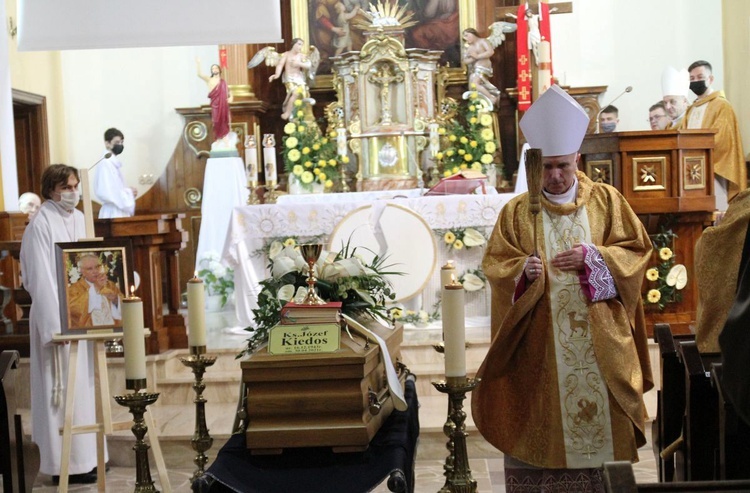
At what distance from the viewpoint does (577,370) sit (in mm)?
3535

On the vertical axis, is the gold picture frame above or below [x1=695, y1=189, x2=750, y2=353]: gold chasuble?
above

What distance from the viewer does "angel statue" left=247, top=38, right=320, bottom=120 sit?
1037 centimetres

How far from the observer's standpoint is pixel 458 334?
7.80 feet

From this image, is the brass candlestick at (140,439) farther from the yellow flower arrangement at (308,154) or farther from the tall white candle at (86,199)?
the yellow flower arrangement at (308,154)

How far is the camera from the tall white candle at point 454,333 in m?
2.35

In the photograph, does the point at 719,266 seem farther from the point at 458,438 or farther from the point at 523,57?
the point at 523,57

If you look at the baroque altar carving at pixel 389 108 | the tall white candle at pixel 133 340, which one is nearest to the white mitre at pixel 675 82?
the baroque altar carving at pixel 389 108

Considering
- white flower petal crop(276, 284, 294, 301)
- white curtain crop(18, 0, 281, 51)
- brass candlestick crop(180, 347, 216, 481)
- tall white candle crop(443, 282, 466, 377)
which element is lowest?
brass candlestick crop(180, 347, 216, 481)

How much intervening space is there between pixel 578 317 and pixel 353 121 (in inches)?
265

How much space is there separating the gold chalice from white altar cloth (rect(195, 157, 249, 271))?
7.54 metres

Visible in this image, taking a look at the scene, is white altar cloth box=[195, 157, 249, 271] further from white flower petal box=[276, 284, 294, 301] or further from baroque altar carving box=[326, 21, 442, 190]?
white flower petal box=[276, 284, 294, 301]

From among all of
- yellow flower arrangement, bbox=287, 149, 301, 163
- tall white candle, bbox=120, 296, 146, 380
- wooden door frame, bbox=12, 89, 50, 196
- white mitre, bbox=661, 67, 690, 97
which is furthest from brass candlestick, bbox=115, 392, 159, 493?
wooden door frame, bbox=12, 89, 50, 196

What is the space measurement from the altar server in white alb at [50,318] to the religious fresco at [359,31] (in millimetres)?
6255

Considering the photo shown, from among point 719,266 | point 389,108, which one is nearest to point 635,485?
point 719,266
